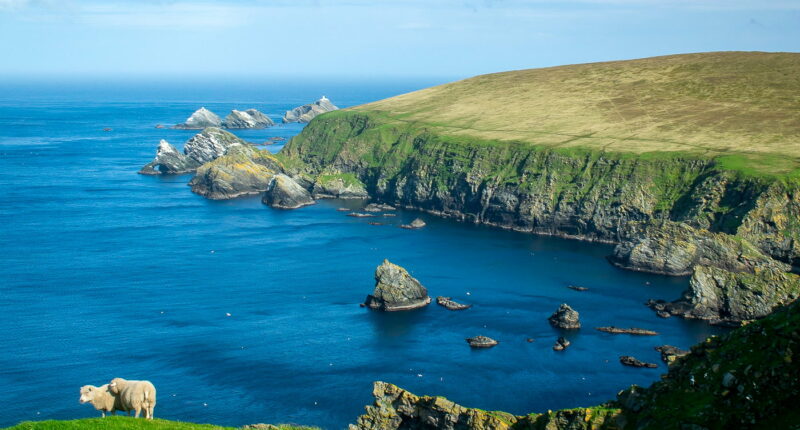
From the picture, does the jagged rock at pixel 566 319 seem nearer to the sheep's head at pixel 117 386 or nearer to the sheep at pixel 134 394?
the sheep at pixel 134 394

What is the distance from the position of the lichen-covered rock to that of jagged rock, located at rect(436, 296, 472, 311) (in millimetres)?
43310

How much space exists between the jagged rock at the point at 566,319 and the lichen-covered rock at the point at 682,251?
122 feet

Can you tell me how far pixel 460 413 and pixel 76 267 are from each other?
392 ft

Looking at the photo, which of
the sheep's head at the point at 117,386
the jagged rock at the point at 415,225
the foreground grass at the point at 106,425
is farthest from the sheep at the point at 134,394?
the jagged rock at the point at 415,225

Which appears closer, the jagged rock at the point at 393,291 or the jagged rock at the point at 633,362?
the jagged rock at the point at 633,362

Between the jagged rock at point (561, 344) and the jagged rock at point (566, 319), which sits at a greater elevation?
the jagged rock at point (566, 319)

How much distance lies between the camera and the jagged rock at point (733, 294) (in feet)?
381

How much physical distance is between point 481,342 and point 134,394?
227 feet

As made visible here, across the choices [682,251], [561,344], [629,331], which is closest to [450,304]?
[561,344]

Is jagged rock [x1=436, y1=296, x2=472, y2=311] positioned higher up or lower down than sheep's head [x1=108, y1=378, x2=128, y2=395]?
lower down

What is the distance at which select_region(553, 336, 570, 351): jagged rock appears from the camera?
105400 mm

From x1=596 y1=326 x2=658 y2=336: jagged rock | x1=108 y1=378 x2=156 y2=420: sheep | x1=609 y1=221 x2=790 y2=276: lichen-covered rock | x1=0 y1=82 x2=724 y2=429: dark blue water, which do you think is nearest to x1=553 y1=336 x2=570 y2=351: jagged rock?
x1=0 y1=82 x2=724 y2=429: dark blue water

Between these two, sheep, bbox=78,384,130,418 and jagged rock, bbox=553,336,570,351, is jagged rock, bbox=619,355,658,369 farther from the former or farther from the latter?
sheep, bbox=78,384,130,418

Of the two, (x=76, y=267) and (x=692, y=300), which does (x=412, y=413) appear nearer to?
(x=692, y=300)
